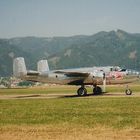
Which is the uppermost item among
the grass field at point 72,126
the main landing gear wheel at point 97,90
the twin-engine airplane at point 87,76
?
the twin-engine airplane at point 87,76

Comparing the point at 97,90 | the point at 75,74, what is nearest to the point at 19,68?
the point at 75,74

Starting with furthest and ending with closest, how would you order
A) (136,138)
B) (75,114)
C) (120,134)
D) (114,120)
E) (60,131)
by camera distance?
(75,114)
(114,120)
(60,131)
(120,134)
(136,138)

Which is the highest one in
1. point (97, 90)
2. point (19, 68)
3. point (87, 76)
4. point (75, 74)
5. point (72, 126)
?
point (19, 68)

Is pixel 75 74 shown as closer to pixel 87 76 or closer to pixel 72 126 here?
pixel 87 76

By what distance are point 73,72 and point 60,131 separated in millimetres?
32701

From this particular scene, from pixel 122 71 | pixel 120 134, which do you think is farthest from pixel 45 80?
pixel 120 134

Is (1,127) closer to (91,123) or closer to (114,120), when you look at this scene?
(91,123)

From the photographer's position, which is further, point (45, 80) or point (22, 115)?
point (45, 80)

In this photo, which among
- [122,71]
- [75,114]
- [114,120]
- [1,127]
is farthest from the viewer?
[122,71]

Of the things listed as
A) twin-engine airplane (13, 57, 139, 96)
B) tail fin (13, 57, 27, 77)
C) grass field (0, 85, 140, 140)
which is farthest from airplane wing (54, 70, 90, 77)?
grass field (0, 85, 140, 140)

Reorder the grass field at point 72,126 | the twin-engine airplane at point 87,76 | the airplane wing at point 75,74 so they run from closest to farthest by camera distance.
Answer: the grass field at point 72,126, the twin-engine airplane at point 87,76, the airplane wing at point 75,74

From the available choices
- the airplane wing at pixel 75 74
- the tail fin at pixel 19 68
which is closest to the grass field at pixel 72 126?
the airplane wing at pixel 75 74

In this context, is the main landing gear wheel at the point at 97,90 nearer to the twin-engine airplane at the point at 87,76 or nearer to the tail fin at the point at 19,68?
the twin-engine airplane at the point at 87,76

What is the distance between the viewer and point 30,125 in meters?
21.7
